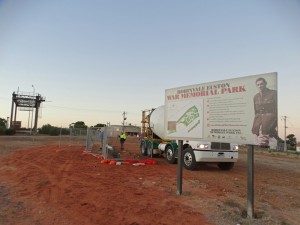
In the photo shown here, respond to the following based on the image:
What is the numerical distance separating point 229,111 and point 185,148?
7664 mm

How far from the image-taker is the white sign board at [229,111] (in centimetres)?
668

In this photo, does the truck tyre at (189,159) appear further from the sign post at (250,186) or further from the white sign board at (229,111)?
the sign post at (250,186)

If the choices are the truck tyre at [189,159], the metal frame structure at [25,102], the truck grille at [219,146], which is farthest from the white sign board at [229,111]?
the metal frame structure at [25,102]

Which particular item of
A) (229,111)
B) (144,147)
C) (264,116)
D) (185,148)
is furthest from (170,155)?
(264,116)

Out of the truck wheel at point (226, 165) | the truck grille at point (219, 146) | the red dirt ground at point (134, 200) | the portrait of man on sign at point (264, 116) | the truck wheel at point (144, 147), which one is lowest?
the red dirt ground at point (134, 200)

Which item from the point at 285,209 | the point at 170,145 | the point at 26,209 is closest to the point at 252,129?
the point at 285,209

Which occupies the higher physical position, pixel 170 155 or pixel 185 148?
pixel 185 148

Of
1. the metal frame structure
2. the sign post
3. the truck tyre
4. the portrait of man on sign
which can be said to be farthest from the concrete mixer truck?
the metal frame structure

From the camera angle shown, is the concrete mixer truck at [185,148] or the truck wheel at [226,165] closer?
the concrete mixer truck at [185,148]

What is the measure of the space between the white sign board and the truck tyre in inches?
190

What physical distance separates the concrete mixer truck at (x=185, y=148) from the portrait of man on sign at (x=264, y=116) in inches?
209

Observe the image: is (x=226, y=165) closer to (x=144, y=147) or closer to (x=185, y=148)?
(x=185, y=148)

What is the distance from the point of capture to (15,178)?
1093 cm

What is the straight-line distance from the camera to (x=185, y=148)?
14.9 metres
